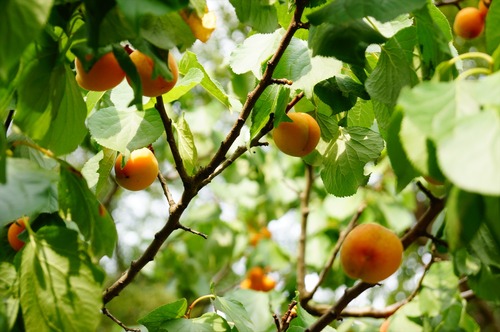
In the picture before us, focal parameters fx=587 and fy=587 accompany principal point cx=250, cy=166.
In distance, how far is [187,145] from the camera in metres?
1.24

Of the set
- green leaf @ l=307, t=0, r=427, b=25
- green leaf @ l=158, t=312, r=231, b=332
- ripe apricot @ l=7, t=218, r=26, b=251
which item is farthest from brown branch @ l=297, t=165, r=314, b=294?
green leaf @ l=307, t=0, r=427, b=25

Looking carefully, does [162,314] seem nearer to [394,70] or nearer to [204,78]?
[204,78]

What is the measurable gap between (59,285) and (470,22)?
1696mm

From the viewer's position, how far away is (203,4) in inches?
32.7

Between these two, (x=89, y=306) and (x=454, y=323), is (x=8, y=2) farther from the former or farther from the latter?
(x=454, y=323)

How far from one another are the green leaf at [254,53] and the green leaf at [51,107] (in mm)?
357

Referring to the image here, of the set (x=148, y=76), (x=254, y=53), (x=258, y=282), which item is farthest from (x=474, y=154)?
(x=258, y=282)

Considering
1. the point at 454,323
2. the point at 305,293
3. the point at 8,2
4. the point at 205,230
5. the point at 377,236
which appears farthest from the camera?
the point at 205,230

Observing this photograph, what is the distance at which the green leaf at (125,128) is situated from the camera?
1.10m

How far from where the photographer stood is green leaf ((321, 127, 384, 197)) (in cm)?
119

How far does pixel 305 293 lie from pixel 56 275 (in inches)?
49.2

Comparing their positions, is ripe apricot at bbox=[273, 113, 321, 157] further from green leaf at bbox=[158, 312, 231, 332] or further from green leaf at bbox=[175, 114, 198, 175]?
green leaf at bbox=[158, 312, 231, 332]

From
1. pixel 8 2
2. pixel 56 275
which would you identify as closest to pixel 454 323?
pixel 56 275

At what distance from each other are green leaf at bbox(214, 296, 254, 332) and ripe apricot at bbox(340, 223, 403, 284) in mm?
227
